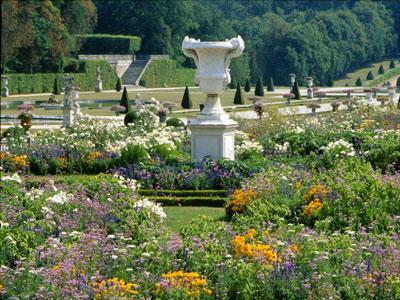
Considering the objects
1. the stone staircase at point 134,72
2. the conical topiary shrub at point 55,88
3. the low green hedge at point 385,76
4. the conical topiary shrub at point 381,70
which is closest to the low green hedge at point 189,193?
the conical topiary shrub at point 55,88

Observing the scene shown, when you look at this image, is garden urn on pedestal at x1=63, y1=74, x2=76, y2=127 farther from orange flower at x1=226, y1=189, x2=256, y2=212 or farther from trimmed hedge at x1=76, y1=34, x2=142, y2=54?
trimmed hedge at x1=76, y1=34, x2=142, y2=54

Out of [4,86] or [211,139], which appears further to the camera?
[4,86]

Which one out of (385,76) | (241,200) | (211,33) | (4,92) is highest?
(211,33)

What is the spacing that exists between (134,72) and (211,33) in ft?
28.4

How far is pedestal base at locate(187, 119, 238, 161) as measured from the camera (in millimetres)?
13820

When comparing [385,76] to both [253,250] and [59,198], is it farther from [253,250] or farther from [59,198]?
[253,250]

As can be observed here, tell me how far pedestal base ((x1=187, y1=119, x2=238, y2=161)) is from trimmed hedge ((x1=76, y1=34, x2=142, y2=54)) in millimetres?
53591

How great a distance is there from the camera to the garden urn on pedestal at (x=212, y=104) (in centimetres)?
1384

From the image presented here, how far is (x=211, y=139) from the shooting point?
13.9 metres

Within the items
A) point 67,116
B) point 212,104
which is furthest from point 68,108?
point 212,104

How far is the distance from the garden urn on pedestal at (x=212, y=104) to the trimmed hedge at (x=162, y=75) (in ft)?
165

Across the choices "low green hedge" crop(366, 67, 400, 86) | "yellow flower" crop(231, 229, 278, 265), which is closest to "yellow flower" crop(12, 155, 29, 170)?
"yellow flower" crop(231, 229, 278, 265)

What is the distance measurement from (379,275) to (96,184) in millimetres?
3798

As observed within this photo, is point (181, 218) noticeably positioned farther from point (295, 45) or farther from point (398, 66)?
point (398, 66)
